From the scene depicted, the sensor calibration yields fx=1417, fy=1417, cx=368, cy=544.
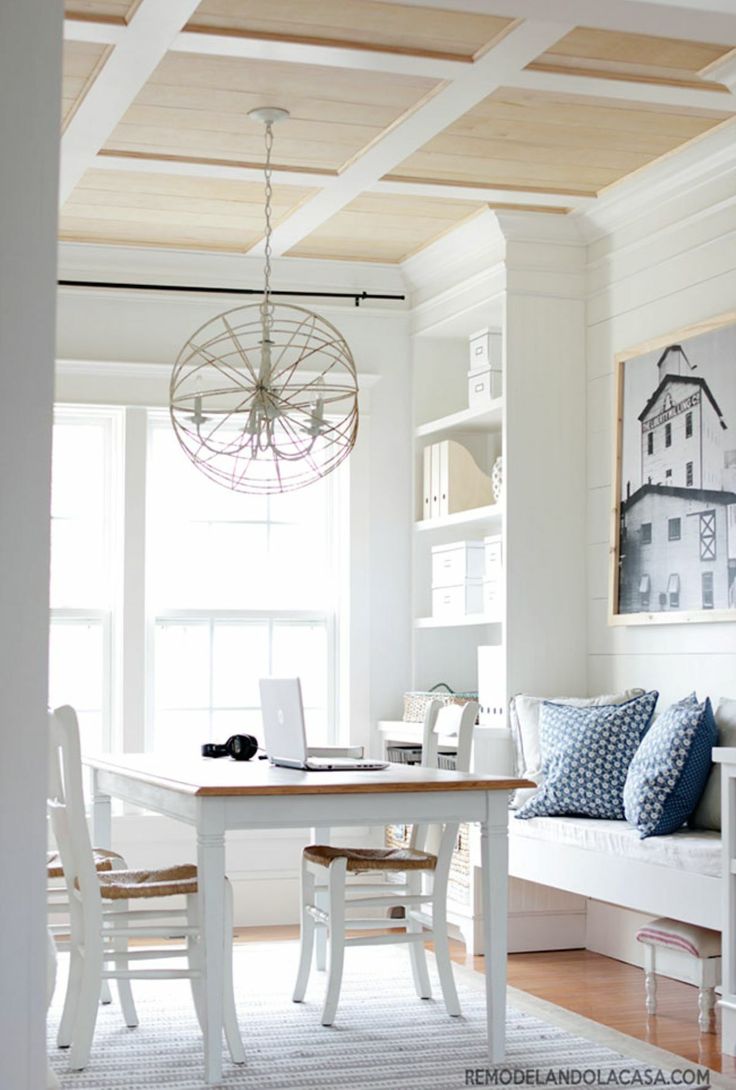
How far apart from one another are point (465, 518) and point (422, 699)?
0.79 metres

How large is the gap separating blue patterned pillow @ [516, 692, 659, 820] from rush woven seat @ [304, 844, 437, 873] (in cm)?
68

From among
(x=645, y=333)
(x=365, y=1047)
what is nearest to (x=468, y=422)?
(x=645, y=333)

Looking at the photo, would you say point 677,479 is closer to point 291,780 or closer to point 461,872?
point 461,872

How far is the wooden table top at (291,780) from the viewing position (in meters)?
3.54

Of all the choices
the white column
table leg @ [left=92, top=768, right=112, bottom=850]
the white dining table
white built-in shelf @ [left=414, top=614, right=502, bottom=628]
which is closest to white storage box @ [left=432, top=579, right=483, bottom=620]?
white built-in shelf @ [left=414, top=614, right=502, bottom=628]

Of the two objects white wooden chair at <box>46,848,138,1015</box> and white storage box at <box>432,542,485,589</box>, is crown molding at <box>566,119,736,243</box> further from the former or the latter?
white wooden chair at <box>46,848,138,1015</box>

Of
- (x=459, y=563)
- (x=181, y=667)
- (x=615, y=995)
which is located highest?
(x=459, y=563)

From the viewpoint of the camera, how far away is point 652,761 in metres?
4.43

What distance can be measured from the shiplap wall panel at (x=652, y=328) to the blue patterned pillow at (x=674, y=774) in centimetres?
33

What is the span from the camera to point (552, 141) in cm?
480

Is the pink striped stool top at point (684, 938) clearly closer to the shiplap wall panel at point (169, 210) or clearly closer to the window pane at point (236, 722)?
the window pane at point (236, 722)

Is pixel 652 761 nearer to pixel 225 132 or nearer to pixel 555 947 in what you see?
pixel 555 947

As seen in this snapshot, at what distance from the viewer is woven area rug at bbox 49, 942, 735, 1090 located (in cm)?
354

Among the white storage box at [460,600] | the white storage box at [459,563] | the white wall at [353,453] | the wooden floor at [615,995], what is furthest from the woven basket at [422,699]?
the wooden floor at [615,995]
